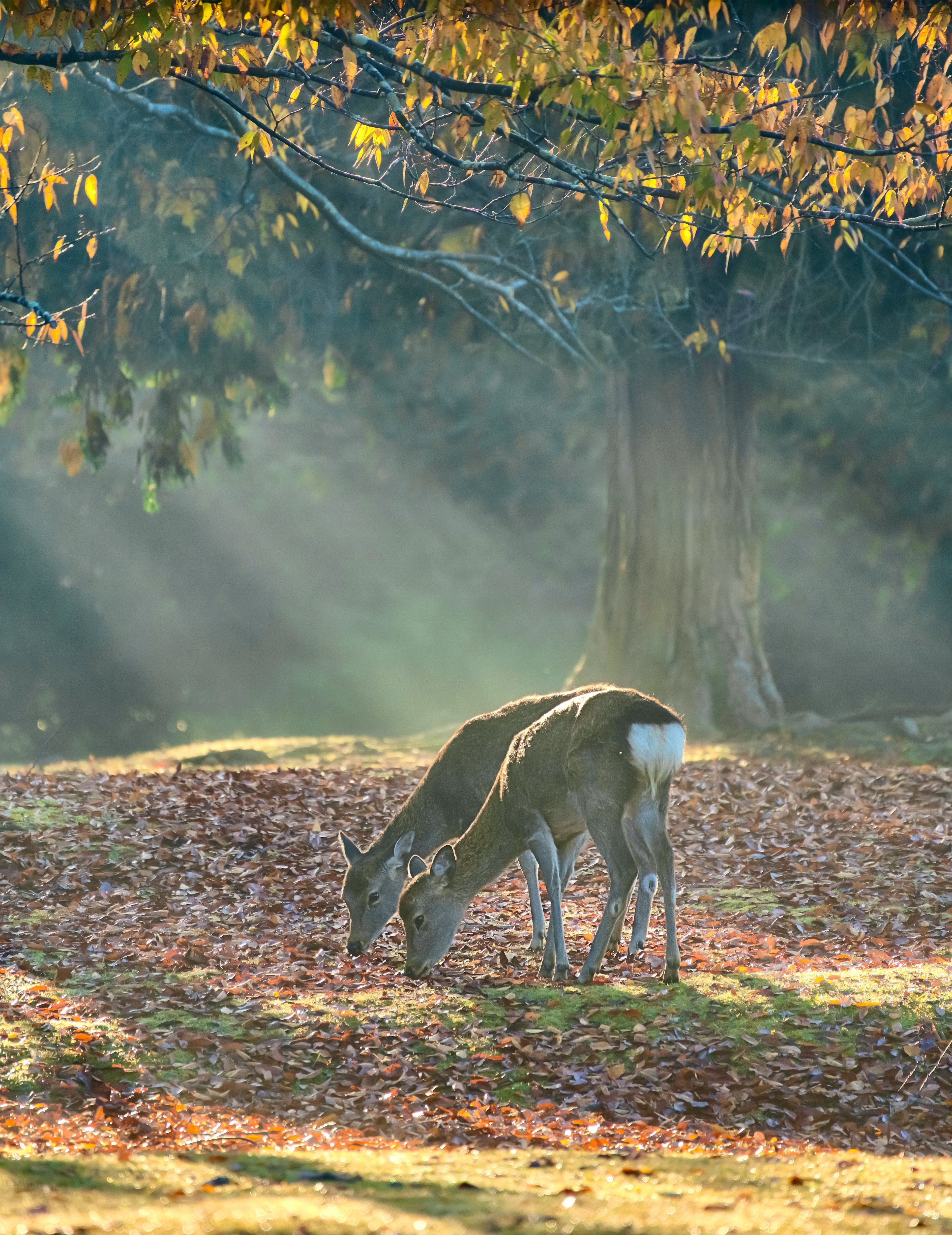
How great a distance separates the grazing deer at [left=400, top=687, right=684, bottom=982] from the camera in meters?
8.46

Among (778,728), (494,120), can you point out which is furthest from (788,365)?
(494,120)

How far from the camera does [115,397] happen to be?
747 inches

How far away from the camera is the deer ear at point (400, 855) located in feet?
31.3

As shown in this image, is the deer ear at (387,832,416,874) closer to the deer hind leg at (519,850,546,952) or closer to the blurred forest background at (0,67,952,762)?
the deer hind leg at (519,850,546,952)

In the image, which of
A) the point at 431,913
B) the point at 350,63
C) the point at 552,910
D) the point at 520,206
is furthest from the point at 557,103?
the point at 431,913

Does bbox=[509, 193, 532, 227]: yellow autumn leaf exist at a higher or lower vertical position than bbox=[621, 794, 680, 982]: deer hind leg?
higher

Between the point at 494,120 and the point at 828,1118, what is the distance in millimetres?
5406

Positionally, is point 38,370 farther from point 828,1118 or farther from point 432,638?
point 828,1118

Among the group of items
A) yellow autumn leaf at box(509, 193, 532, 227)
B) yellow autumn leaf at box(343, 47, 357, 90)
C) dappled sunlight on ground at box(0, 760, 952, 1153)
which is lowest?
dappled sunlight on ground at box(0, 760, 952, 1153)

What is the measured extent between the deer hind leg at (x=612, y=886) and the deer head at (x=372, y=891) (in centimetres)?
154

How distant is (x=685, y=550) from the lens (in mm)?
19156

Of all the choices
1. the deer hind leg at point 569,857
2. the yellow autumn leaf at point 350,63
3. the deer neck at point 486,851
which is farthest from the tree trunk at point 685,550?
the yellow autumn leaf at point 350,63

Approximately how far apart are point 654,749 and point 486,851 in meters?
1.47

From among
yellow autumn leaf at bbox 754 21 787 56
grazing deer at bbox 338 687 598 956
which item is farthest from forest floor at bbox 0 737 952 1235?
yellow autumn leaf at bbox 754 21 787 56
